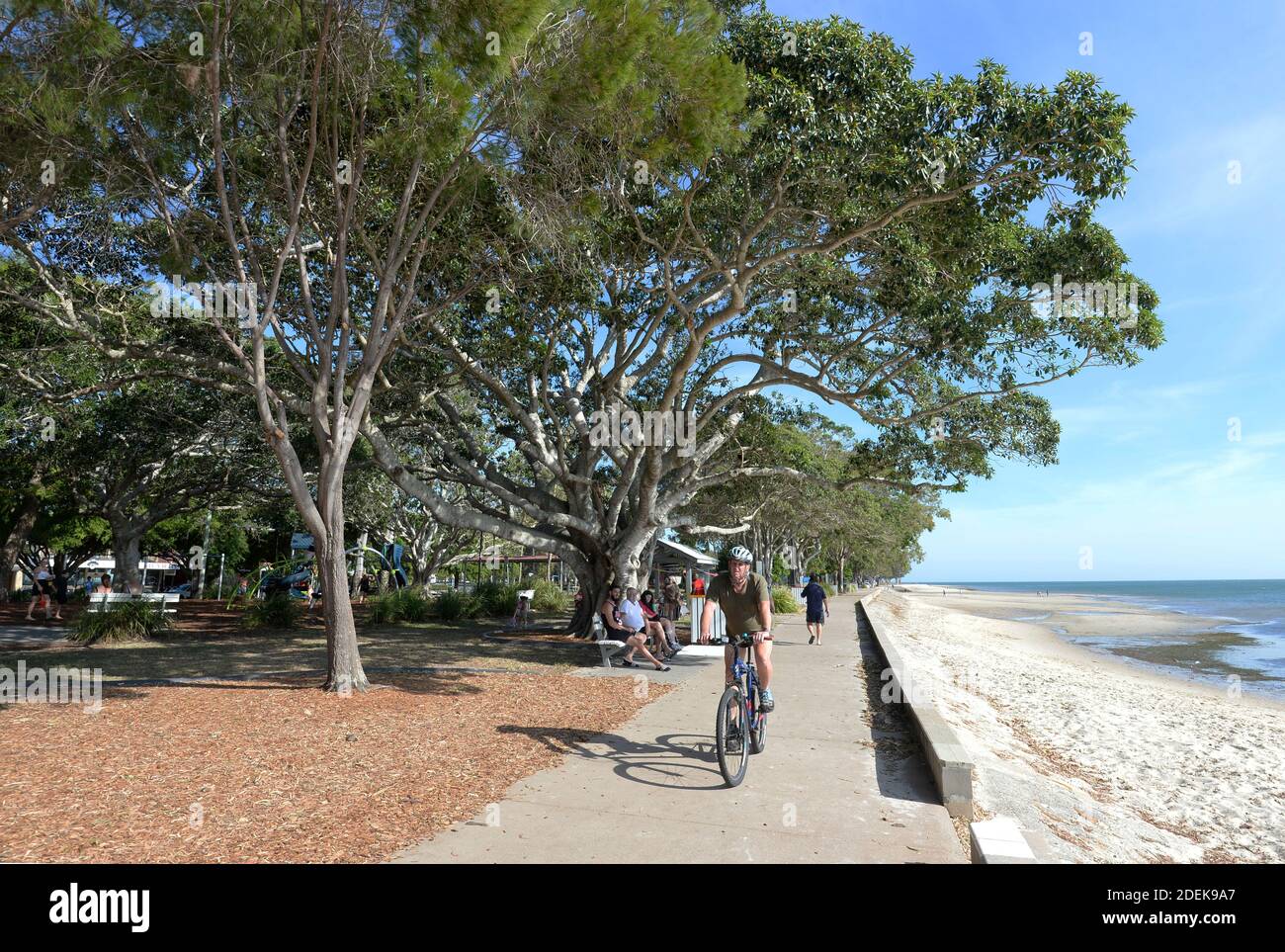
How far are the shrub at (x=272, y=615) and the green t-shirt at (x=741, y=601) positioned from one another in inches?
669

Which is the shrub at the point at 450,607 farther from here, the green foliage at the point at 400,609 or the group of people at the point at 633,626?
the group of people at the point at 633,626

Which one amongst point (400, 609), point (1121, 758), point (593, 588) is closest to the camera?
point (1121, 758)

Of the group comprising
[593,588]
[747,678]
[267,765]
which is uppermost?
[747,678]

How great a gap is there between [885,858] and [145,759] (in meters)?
5.46

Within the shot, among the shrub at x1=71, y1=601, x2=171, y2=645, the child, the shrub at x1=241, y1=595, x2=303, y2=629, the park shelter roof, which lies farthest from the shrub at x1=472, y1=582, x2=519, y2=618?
the shrub at x1=71, y1=601, x2=171, y2=645

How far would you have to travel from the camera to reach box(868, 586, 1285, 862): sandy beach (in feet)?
18.9

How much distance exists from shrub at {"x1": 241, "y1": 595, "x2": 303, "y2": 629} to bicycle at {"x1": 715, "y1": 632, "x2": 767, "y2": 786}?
17004 mm

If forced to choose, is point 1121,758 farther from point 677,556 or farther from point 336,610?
point 677,556

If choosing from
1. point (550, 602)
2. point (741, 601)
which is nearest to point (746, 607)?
point (741, 601)

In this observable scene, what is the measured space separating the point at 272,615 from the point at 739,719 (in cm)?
1754

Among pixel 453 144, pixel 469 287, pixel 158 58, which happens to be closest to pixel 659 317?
pixel 469 287

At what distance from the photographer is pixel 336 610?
885cm

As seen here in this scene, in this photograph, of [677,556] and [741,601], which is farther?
[677,556]

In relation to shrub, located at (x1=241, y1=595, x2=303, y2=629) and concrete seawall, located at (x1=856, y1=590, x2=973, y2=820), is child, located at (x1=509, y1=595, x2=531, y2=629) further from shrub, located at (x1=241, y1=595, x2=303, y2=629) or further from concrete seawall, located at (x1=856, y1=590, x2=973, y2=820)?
Result: concrete seawall, located at (x1=856, y1=590, x2=973, y2=820)
